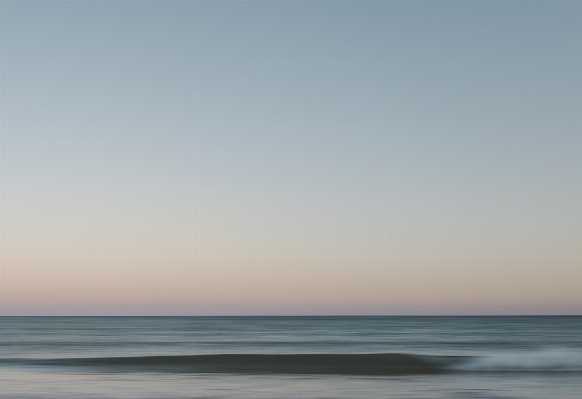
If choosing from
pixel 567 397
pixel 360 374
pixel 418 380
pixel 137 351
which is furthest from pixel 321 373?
pixel 137 351

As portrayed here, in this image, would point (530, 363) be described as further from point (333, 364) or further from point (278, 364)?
point (278, 364)

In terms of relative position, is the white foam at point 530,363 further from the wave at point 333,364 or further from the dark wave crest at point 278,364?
the dark wave crest at point 278,364

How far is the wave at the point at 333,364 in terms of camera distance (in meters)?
24.4

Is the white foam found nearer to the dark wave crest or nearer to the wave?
the wave

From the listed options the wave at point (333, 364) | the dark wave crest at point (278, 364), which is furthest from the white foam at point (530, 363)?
the dark wave crest at point (278, 364)

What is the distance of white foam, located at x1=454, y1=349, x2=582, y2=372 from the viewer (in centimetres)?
2544

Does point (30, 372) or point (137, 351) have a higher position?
point (137, 351)

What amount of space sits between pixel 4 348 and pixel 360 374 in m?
22.4

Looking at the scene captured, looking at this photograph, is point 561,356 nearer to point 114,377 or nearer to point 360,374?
point 360,374

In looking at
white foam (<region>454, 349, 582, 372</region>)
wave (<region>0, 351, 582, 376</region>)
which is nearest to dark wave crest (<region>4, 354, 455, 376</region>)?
wave (<region>0, 351, 582, 376</region>)

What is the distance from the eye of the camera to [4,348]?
124 feet

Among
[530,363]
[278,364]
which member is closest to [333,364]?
[278,364]

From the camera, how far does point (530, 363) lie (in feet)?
87.9

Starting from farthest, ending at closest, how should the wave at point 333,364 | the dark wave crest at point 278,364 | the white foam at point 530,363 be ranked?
the white foam at point 530,363, the wave at point 333,364, the dark wave crest at point 278,364
